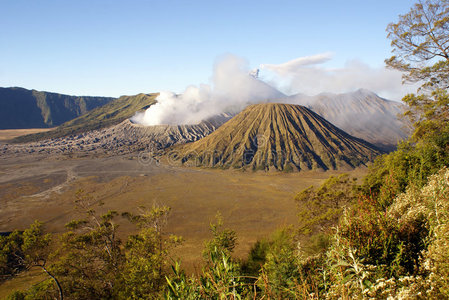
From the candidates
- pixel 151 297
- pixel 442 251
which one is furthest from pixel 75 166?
pixel 442 251

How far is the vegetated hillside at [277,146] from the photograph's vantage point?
82.5 metres

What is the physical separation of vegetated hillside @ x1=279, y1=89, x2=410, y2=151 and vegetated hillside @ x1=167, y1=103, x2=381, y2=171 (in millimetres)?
45766

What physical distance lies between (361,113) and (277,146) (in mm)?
118836

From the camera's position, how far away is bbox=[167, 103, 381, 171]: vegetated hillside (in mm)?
82500

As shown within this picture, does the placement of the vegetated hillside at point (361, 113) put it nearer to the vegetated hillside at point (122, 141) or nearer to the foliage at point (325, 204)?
the vegetated hillside at point (122, 141)

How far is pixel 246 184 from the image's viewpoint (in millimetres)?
62531

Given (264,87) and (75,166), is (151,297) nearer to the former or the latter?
(75,166)

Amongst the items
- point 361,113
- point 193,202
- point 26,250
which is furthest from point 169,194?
point 361,113

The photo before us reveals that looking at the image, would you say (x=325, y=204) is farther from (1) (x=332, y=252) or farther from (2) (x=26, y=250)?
(2) (x=26, y=250)

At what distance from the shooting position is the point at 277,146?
87.9 m

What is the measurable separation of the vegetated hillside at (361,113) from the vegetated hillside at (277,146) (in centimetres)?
4577

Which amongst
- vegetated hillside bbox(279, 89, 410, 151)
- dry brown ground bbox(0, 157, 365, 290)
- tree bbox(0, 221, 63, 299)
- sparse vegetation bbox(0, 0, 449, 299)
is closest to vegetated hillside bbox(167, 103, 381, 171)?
dry brown ground bbox(0, 157, 365, 290)

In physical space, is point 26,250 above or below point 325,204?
below

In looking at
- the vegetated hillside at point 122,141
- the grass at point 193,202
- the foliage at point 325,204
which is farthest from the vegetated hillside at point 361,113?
the foliage at point 325,204
